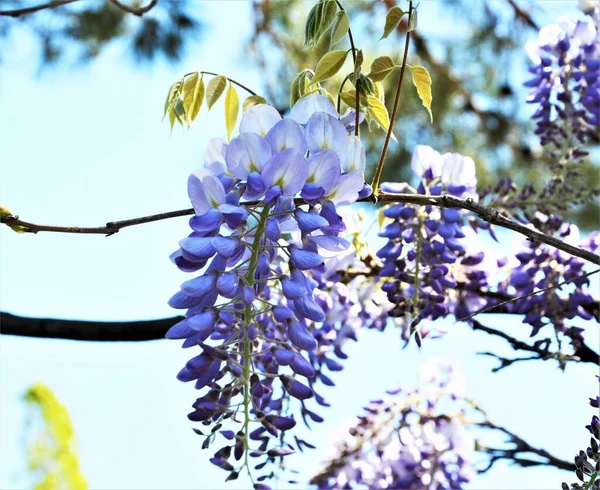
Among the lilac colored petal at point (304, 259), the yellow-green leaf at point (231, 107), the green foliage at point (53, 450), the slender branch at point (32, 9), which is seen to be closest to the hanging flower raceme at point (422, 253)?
the yellow-green leaf at point (231, 107)

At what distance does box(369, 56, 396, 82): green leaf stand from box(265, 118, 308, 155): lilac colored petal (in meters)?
0.12

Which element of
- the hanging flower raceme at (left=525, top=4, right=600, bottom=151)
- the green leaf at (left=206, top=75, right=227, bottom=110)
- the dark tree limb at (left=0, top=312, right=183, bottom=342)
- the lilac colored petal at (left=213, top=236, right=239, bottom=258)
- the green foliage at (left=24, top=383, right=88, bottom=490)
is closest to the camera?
the lilac colored petal at (left=213, top=236, right=239, bottom=258)

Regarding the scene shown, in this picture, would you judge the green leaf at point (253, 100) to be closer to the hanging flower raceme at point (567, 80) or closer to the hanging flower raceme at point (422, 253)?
the hanging flower raceme at point (422, 253)

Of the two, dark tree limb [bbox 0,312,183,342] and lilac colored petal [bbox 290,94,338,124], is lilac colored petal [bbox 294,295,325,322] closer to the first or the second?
lilac colored petal [bbox 290,94,338,124]

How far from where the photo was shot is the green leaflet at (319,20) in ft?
2.32

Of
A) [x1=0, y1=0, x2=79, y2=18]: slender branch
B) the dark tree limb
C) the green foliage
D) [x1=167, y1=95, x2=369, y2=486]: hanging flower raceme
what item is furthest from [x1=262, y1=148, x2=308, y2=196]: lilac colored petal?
the green foliage

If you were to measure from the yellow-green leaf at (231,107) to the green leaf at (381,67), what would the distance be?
17 centimetres

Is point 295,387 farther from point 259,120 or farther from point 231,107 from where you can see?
point 231,107

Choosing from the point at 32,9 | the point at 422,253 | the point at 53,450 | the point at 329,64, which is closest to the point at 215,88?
the point at 329,64

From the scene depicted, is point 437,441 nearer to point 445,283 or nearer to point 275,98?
point 445,283

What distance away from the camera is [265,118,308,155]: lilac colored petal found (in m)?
0.64

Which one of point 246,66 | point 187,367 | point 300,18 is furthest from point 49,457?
point 187,367

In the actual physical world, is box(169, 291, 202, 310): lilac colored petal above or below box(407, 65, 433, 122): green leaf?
below

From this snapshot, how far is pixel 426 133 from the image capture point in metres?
3.62
